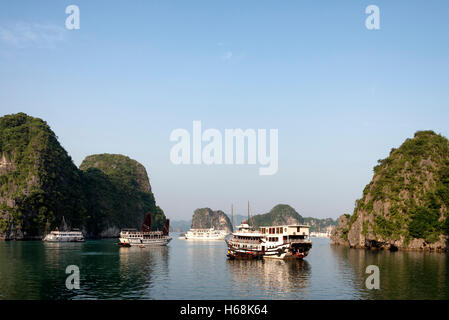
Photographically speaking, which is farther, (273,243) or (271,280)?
Answer: (273,243)

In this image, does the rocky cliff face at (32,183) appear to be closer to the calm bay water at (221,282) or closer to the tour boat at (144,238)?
the tour boat at (144,238)

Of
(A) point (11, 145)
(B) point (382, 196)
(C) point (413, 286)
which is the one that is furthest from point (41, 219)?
(C) point (413, 286)

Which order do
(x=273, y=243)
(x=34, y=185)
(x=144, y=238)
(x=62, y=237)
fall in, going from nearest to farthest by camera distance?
1. (x=273, y=243)
2. (x=144, y=238)
3. (x=62, y=237)
4. (x=34, y=185)

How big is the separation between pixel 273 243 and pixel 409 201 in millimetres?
54271

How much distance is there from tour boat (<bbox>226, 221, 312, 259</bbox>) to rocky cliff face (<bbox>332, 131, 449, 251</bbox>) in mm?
44999

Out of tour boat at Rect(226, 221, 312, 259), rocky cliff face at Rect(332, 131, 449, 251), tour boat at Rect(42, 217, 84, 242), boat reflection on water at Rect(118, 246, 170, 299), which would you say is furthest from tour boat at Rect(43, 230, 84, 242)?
rocky cliff face at Rect(332, 131, 449, 251)

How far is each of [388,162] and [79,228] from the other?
13277 cm

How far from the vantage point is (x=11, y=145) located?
180 meters

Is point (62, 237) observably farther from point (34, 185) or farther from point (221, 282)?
point (221, 282)

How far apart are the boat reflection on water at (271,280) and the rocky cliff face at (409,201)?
55257mm

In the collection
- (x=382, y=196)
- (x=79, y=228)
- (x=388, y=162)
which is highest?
(x=388, y=162)

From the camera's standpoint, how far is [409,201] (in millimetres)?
116625

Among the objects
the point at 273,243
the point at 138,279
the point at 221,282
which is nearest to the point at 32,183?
the point at 273,243
